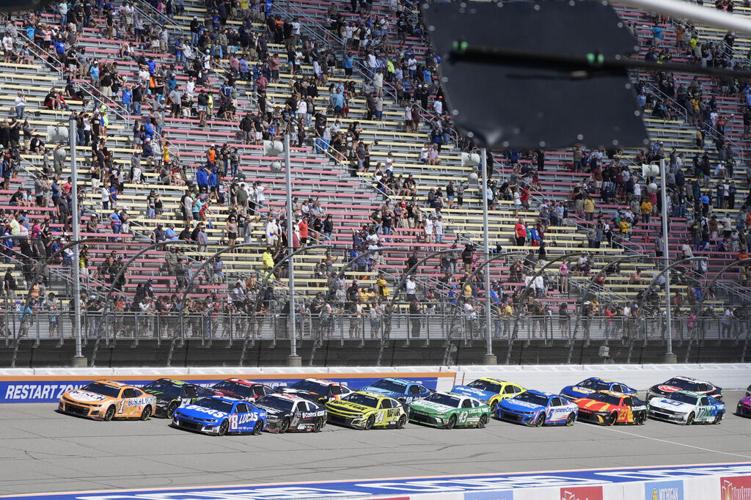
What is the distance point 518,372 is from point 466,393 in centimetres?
347

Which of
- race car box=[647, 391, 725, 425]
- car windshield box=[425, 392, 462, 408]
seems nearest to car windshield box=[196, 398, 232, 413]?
car windshield box=[425, 392, 462, 408]

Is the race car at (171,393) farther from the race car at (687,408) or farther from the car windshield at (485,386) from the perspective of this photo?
the race car at (687,408)

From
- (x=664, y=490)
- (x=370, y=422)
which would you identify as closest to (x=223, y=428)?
(x=370, y=422)

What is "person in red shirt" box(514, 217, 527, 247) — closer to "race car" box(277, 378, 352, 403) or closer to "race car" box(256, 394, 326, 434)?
"race car" box(277, 378, 352, 403)

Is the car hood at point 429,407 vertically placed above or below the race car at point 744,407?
above

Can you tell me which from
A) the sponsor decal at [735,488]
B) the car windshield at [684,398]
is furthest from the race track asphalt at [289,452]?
the sponsor decal at [735,488]

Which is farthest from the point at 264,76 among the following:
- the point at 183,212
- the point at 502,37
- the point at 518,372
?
the point at 502,37

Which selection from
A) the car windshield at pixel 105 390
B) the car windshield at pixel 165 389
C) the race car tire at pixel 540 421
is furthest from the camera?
the race car tire at pixel 540 421

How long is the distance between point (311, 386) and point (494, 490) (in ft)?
53.9

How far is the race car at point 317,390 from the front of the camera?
3659cm

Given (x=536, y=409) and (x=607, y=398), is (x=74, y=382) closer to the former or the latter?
(x=536, y=409)

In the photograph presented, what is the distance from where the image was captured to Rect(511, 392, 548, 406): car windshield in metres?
39.6

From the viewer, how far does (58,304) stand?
33375 mm

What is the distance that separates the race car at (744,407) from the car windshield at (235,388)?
17.1 metres
